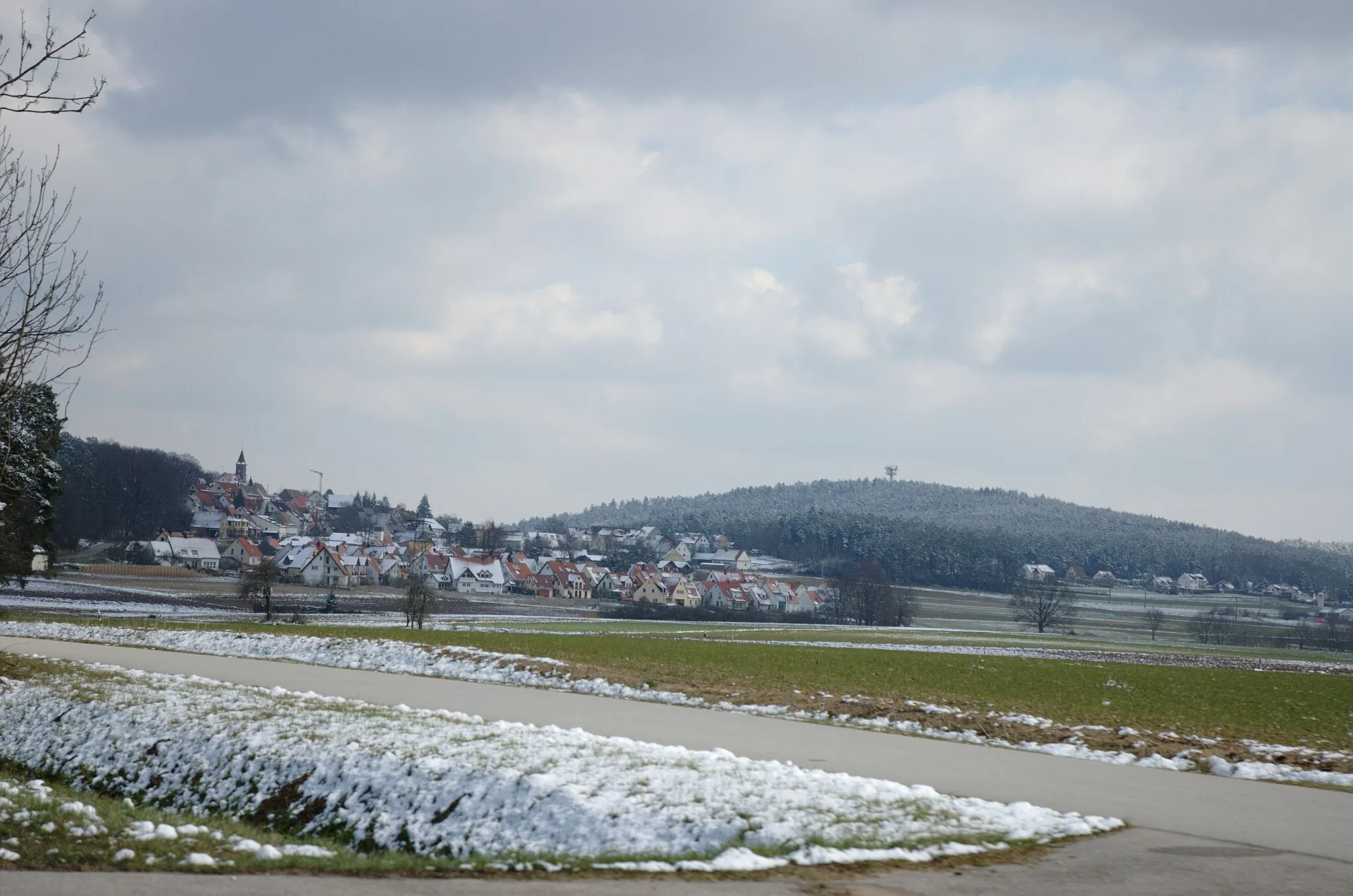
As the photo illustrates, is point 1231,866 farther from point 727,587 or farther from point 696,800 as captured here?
point 727,587

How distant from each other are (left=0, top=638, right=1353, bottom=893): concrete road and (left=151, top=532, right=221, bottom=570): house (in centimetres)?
12049

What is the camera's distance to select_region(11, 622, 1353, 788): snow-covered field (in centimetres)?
1495

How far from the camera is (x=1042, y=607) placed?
346 feet

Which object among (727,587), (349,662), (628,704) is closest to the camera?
(628,704)

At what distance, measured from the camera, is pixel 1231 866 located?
28.1 ft

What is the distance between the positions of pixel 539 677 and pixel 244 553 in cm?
13020

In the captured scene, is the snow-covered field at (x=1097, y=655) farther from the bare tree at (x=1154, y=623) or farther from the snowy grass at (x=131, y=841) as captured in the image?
the snowy grass at (x=131, y=841)

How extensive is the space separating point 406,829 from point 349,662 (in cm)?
2027

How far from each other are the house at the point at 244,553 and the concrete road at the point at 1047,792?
12685 cm

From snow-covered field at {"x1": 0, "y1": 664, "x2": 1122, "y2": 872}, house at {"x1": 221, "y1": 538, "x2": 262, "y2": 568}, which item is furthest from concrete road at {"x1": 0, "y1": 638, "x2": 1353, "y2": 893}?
house at {"x1": 221, "y1": 538, "x2": 262, "y2": 568}

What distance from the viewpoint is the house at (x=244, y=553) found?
14000 centimetres

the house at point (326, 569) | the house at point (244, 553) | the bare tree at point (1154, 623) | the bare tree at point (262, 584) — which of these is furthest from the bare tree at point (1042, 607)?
the house at point (244, 553)

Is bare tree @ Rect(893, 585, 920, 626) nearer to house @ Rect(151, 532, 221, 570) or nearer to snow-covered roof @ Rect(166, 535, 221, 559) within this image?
house @ Rect(151, 532, 221, 570)

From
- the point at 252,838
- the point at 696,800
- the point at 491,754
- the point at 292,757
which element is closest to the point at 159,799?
the point at 292,757
